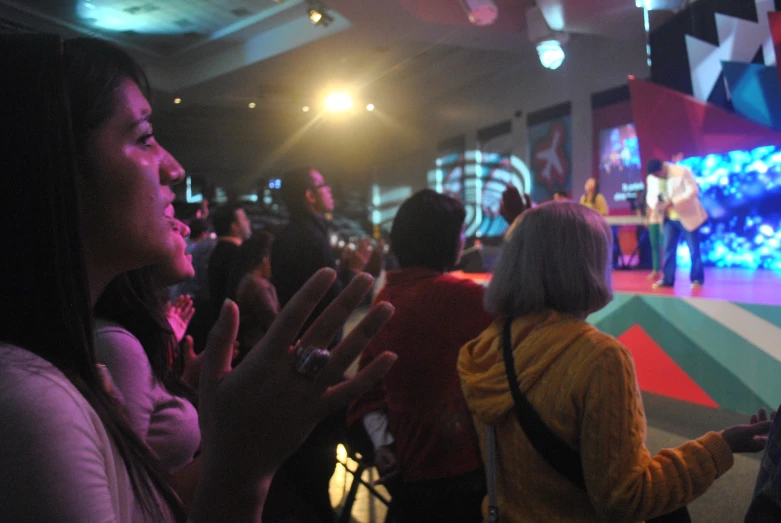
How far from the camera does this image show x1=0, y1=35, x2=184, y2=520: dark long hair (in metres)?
0.54

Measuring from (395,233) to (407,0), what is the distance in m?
5.92

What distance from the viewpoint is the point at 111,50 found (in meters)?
0.75

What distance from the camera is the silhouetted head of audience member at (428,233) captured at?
1828 millimetres

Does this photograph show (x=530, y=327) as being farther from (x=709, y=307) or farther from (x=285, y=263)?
(x=709, y=307)

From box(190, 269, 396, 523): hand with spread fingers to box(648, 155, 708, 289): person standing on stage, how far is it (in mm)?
4994

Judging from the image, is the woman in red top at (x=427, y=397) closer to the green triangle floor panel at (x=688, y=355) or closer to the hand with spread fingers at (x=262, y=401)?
the hand with spread fingers at (x=262, y=401)

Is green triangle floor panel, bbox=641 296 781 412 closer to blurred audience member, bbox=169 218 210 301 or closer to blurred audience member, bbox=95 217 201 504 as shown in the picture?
blurred audience member, bbox=95 217 201 504

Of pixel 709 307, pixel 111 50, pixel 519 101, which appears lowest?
pixel 709 307

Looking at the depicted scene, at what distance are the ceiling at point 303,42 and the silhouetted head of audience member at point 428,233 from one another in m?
5.23

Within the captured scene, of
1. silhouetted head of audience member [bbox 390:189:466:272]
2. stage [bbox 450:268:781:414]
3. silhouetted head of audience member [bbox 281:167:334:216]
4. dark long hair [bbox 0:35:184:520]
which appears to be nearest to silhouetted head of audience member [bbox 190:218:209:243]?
silhouetted head of audience member [bbox 281:167:334:216]

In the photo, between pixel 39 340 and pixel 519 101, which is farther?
pixel 519 101

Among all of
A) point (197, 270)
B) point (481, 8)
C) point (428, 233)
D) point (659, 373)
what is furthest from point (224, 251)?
point (481, 8)

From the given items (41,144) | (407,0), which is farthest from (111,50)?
(407,0)

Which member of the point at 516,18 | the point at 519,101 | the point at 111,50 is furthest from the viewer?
the point at 519,101
